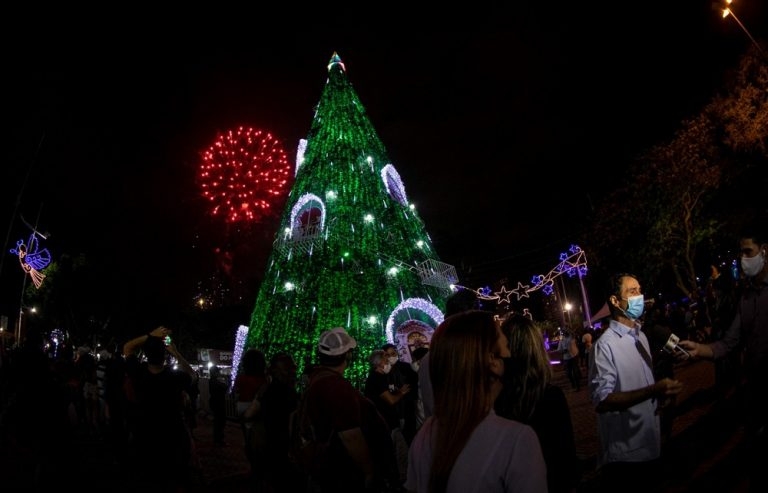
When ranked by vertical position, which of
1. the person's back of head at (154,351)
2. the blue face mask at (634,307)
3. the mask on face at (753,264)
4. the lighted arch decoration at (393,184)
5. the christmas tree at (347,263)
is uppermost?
the lighted arch decoration at (393,184)

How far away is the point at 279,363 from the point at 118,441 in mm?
6155

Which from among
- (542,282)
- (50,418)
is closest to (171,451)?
(50,418)

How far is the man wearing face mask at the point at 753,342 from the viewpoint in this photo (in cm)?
384

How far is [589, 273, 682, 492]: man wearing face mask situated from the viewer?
11.1ft

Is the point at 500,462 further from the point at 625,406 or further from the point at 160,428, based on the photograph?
the point at 160,428

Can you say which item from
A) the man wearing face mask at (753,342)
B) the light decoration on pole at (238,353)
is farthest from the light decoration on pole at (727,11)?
the light decoration on pole at (238,353)

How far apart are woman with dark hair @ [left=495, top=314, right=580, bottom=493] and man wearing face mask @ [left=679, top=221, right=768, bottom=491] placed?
1.38 meters

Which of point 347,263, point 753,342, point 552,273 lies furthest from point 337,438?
point 552,273

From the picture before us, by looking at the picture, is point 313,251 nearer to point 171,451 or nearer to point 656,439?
point 171,451

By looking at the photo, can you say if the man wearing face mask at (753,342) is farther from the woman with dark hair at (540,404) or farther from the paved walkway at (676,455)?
the woman with dark hair at (540,404)

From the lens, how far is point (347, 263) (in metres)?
14.4

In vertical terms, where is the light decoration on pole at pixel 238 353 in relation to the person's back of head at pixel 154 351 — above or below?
above

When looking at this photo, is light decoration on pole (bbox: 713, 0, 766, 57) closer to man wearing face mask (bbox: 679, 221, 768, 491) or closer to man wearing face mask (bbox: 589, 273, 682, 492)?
man wearing face mask (bbox: 679, 221, 768, 491)

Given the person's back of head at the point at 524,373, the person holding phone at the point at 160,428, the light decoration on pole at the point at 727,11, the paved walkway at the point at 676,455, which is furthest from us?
Result: the light decoration on pole at the point at 727,11
